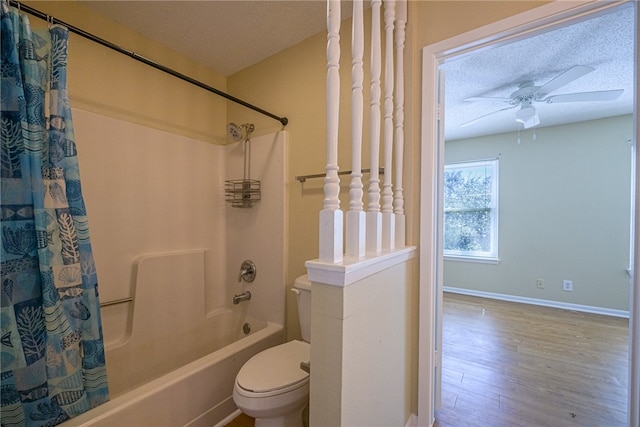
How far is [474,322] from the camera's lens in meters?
2.95

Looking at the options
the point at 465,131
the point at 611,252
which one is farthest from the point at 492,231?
the point at 465,131

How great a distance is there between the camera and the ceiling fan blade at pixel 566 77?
1796mm

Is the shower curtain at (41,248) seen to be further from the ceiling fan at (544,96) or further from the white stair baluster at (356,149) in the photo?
the ceiling fan at (544,96)

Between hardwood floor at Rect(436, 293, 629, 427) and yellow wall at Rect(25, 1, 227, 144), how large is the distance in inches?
108

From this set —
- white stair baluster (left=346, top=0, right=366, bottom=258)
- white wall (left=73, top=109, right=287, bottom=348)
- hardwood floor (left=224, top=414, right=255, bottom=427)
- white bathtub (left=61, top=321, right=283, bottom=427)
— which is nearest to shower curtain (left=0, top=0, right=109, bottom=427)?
white bathtub (left=61, top=321, right=283, bottom=427)

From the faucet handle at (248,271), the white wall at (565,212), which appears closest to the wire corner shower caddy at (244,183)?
the faucet handle at (248,271)

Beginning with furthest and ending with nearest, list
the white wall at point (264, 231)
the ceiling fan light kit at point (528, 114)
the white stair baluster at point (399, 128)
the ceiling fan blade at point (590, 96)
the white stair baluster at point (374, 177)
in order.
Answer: the ceiling fan light kit at point (528, 114), the ceiling fan blade at point (590, 96), the white wall at point (264, 231), the white stair baluster at point (399, 128), the white stair baluster at point (374, 177)

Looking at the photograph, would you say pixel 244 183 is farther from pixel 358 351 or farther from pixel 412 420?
pixel 412 420

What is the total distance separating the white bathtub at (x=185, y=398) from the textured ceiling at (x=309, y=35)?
211 centimetres

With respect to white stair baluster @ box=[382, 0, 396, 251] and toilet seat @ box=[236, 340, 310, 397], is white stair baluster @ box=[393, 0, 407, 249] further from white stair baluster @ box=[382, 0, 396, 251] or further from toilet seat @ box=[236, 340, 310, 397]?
toilet seat @ box=[236, 340, 310, 397]

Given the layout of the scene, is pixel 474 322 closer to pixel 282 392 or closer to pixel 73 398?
pixel 282 392

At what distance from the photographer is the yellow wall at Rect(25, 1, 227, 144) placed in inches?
61.8

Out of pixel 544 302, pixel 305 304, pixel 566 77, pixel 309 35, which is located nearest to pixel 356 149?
pixel 305 304

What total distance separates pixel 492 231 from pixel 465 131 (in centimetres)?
152
